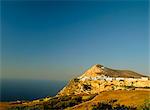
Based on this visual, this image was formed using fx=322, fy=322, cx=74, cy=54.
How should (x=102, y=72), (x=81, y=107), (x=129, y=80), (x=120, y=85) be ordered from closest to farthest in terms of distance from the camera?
Answer: (x=81, y=107) < (x=120, y=85) < (x=129, y=80) < (x=102, y=72)

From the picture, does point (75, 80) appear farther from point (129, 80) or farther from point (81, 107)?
point (81, 107)

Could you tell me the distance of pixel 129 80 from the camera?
72.4 m

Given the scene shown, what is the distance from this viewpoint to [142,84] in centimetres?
6844

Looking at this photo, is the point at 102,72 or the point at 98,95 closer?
the point at 98,95

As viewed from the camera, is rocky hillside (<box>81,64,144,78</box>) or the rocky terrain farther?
rocky hillside (<box>81,64,144,78</box>)

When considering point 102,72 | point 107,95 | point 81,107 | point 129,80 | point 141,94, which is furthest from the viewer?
point 102,72

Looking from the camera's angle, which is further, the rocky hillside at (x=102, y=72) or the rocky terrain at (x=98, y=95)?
the rocky hillside at (x=102, y=72)

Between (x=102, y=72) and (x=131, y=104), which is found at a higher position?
(x=102, y=72)

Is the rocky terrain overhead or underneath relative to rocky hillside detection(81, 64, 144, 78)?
underneath

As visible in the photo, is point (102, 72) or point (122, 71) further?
point (122, 71)

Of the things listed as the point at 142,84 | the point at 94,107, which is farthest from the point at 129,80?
the point at 94,107

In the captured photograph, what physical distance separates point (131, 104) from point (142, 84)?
33.7 meters

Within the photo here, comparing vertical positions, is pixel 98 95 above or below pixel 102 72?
below

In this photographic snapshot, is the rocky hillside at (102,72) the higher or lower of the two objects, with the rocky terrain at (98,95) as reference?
higher
